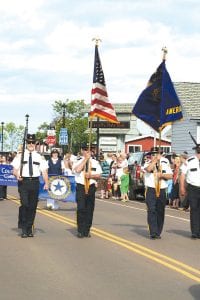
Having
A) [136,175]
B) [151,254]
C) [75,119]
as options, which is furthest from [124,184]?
[75,119]

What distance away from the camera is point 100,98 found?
47.2 ft

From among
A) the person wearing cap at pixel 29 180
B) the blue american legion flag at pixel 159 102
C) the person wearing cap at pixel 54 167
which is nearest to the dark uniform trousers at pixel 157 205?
the blue american legion flag at pixel 159 102

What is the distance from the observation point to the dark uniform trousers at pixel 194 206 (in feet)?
41.4

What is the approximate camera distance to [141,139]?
7106 cm

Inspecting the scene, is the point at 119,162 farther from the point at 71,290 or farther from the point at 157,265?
the point at 71,290

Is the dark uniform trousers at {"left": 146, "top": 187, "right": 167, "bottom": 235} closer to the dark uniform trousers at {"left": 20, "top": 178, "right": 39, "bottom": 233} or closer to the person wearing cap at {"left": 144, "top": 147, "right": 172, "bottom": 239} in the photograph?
the person wearing cap at {"left": 144, "top": 147, "right": 172, "bottom": 239}

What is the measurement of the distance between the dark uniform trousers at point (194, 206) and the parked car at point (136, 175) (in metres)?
11.1

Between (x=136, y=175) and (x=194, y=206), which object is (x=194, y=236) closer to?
(x=194, y=206)

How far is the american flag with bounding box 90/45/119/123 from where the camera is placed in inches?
563

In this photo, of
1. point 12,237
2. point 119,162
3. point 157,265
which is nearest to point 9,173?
point 119,162

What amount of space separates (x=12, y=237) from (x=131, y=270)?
3.97m

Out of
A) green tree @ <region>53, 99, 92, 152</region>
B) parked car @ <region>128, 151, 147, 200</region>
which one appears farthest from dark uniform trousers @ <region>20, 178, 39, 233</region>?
green tree @ <region>53, 99, 92, 152</region>

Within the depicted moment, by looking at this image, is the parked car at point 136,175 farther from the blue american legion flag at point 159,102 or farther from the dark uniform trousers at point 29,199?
the dark uniform trousers at point 29,199

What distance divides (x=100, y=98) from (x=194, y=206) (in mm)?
3318
